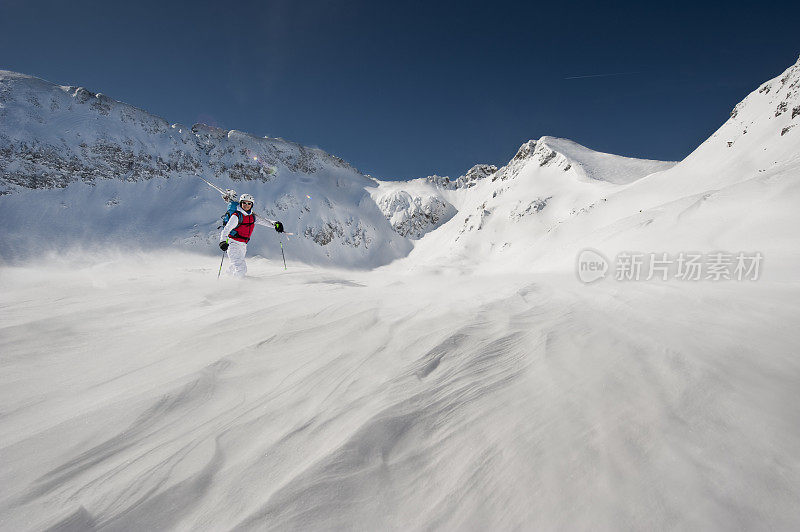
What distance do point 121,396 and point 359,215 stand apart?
166ft

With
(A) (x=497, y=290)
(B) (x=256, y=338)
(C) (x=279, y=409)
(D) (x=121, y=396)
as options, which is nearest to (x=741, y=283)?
(A) (x=497, y=290)

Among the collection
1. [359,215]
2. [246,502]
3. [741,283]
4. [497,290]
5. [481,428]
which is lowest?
[246,502]

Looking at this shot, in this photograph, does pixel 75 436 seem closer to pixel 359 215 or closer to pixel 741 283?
pixel 741 283

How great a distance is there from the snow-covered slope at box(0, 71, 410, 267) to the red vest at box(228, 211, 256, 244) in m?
24.6

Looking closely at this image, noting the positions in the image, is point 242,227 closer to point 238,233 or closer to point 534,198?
point 238,233

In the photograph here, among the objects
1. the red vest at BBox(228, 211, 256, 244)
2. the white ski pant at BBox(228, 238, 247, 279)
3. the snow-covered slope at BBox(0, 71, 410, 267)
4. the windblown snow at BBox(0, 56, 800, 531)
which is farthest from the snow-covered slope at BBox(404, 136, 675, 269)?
the windblown snow at BBox(0, 56, 800, 531)

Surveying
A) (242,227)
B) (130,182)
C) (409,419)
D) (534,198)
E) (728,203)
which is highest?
(534,198)

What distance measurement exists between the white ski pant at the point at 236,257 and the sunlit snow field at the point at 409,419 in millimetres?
4844

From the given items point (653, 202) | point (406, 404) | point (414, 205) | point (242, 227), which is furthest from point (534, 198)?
point (406, 404)

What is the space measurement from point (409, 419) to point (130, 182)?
41.2 meters

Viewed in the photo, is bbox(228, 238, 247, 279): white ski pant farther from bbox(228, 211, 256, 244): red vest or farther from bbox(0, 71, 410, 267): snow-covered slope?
bbox(0, 71, 410, 267): snow-covered slope

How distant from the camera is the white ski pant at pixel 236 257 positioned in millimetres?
7795

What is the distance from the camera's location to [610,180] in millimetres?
36188

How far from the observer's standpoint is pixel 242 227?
26.9 feet
